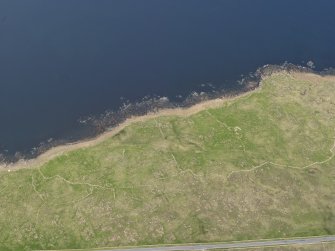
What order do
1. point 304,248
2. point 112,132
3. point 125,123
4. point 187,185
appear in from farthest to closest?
1. point 125,123
2. point 112,132
3. point 187,185
4. point 304,248

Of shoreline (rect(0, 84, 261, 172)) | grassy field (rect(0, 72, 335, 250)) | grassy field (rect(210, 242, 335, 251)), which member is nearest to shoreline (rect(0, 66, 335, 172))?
shoreline (rect(0, 84, 261, 172))

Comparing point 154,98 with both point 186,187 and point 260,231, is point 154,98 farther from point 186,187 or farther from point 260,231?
point 260,231

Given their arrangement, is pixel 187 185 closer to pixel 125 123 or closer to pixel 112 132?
pixel 112 132

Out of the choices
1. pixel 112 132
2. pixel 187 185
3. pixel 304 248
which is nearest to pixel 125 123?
pixel 112 132

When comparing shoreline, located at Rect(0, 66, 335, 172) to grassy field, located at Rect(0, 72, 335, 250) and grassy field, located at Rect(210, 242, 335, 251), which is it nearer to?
grassy field, located at Rect(0, 72, 335, 250)

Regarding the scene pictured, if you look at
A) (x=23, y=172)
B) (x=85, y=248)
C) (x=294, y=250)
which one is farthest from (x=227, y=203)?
(x=23, y=172)

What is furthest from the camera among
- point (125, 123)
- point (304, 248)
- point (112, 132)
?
point (125, 123)
